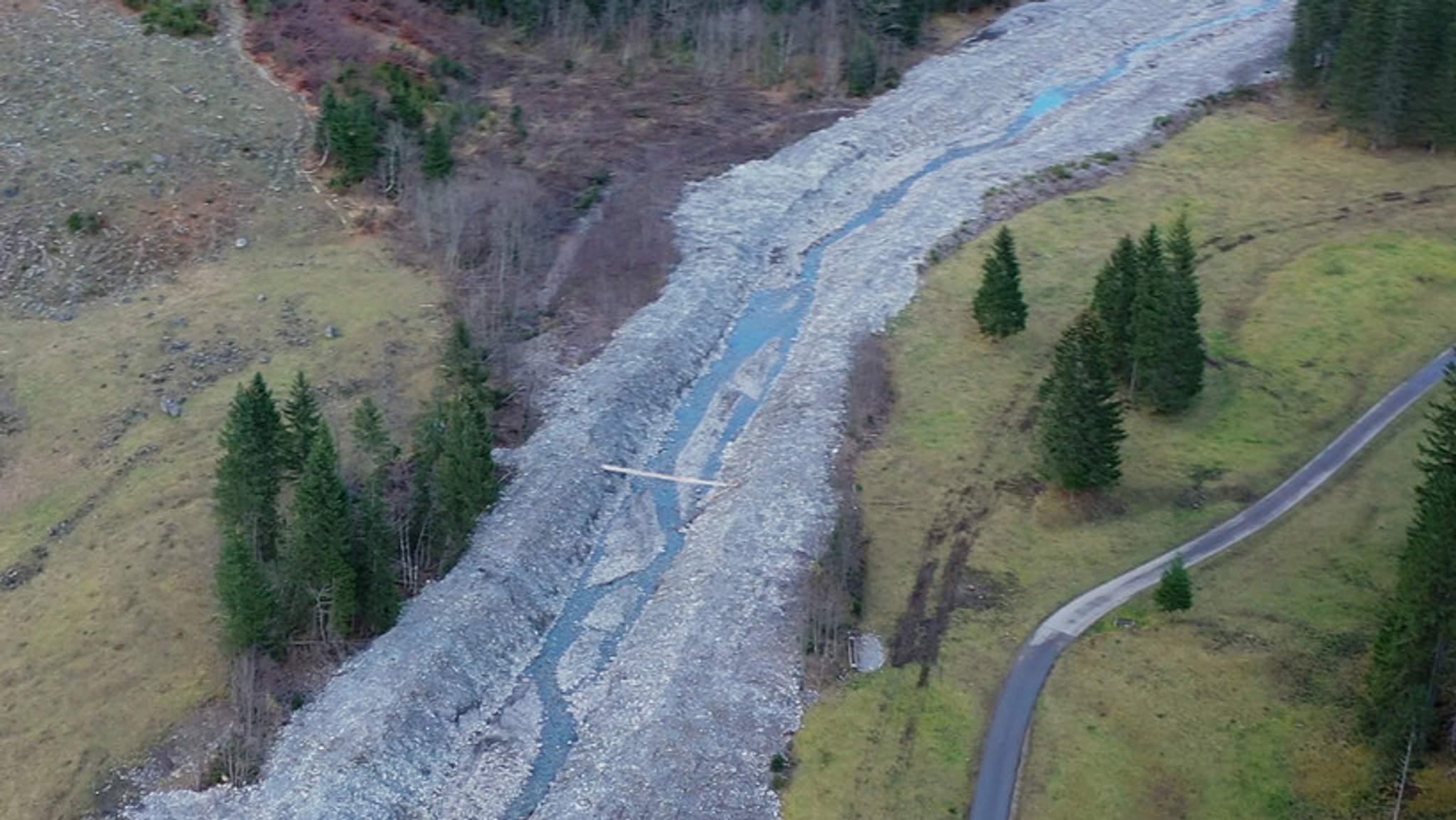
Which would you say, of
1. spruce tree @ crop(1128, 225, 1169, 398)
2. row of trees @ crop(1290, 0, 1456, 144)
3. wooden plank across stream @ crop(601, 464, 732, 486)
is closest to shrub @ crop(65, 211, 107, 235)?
wooden plank across stream @ crop(601, 464, 732, 486)

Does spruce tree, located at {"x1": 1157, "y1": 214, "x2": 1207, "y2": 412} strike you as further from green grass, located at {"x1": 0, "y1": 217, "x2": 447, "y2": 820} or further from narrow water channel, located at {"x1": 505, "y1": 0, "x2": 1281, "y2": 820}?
green grass, located at {"x1": 0, "y1": 217, "x2": 447, "y2": 820}

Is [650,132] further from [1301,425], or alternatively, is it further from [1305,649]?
[1305,649]

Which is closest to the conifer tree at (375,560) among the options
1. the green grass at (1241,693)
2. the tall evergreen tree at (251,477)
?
the tall evergreen tree at (251,477)

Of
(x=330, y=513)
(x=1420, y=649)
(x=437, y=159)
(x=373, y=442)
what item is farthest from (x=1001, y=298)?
(x=330, y=513)

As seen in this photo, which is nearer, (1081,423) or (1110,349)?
(1081,423)

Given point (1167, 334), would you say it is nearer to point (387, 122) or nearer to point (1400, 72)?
point (1400, 72)

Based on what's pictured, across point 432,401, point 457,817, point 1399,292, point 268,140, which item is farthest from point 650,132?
point 457,817
